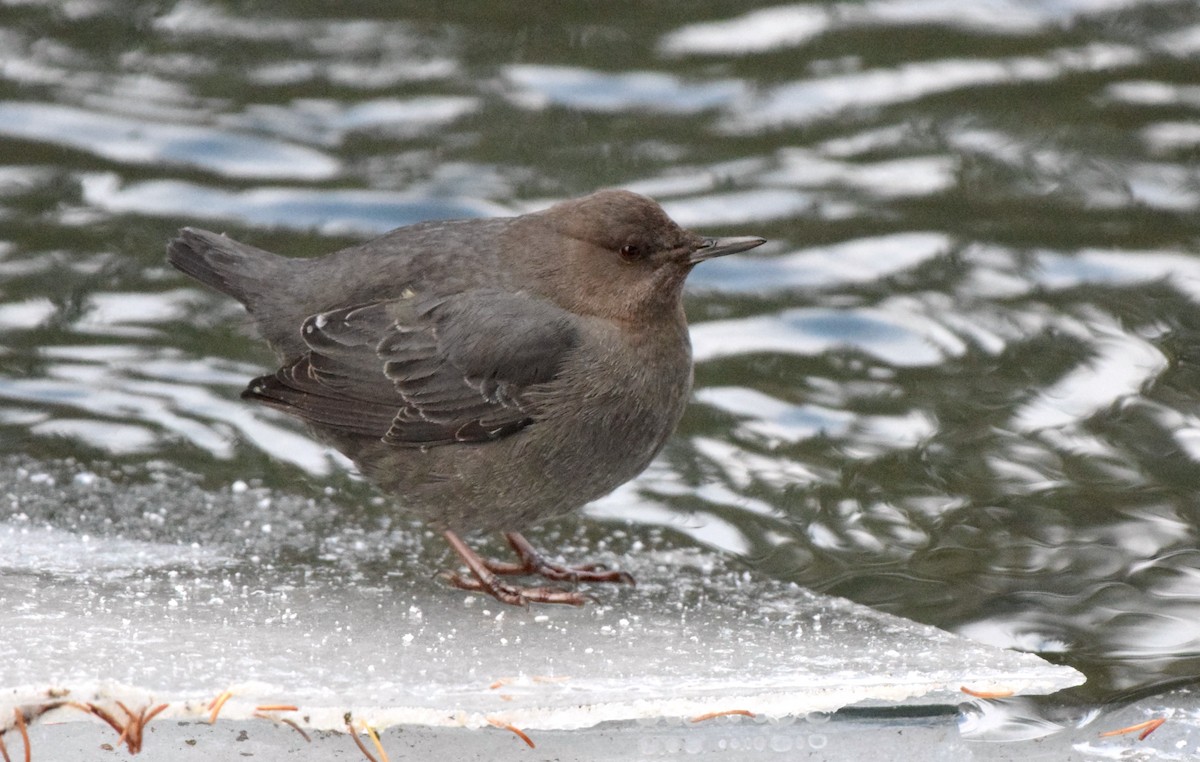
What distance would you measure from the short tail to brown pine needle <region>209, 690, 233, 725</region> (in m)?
1.62

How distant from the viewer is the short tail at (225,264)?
438 cm

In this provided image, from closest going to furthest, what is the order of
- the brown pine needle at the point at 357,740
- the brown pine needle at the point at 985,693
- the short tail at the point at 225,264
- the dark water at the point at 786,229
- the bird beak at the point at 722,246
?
the brown pine needle at the point at 357,740
the brown pine needle at the point at 985,693
the bird beak at the point at 722,246
the dark water at the point at 786,229
the short tail at the point at 225,264

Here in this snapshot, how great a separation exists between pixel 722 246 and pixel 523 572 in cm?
99

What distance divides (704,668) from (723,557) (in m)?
0.78

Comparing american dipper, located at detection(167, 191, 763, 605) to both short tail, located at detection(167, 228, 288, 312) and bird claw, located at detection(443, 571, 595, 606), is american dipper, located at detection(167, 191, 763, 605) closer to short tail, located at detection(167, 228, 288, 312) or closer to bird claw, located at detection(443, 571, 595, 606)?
bird claw, located at detection(443, 571, 595, 606)

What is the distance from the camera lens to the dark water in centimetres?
422

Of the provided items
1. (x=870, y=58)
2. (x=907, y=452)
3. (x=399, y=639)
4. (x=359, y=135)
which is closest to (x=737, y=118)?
(x=870, y=58)

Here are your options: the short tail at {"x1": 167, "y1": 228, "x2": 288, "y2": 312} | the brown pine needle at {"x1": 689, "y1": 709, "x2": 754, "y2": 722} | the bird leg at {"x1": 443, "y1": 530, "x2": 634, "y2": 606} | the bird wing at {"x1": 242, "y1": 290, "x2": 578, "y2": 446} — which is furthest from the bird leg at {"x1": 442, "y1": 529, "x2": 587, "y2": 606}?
the short tail at {"x1": 167, "y1": 228, "x2": 288, "y2": 312}

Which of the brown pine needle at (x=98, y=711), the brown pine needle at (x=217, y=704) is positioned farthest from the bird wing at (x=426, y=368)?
the brown pine needle at (x=98, y=711)

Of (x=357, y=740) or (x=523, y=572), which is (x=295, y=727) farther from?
(x=523, y=572)

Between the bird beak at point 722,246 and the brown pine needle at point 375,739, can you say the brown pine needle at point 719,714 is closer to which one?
the brown pine needle at point 375,739

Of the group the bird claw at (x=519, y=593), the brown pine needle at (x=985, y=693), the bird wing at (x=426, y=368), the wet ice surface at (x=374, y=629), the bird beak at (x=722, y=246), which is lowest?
the bird claw at (x=519, y=593)

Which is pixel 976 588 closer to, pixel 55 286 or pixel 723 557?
pixel 723 557

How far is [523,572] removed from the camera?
418cm
